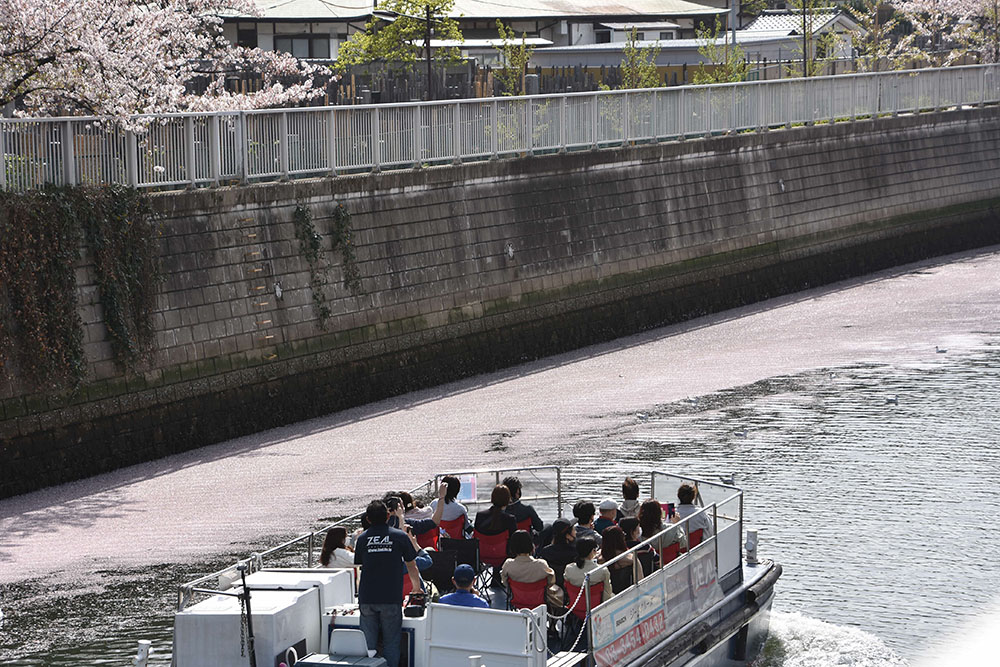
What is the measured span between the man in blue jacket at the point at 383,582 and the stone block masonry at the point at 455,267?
1129 centimetres

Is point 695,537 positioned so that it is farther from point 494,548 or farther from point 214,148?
point 214,148

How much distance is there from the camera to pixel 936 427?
24.8m

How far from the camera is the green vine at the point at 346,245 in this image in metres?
27.8

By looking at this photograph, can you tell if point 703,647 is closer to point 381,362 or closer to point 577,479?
point 577,479

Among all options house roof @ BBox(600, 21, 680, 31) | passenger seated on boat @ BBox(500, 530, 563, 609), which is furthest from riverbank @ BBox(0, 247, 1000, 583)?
house roof @ BBox(600, 21, 680, 31)

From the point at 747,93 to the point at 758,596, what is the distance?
27.2 meters

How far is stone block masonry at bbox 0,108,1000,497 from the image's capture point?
23.8 m

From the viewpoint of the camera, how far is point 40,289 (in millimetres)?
22203

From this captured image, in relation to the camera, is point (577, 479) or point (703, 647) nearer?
point (703, 647)

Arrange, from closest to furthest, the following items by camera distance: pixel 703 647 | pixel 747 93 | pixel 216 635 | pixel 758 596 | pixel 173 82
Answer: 1. pixel 216 635
2. pixel 703 647
3. pixel 758 596
4. pixel 173 82
5. pixel 747 93

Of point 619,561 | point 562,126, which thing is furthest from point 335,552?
point 562,126

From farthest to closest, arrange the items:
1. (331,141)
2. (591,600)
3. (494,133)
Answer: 1. (494,133)
2. (331,141)
3. (591,600)

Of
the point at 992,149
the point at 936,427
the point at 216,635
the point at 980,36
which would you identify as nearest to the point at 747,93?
the point at 992,149

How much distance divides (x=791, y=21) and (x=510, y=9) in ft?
59.5
